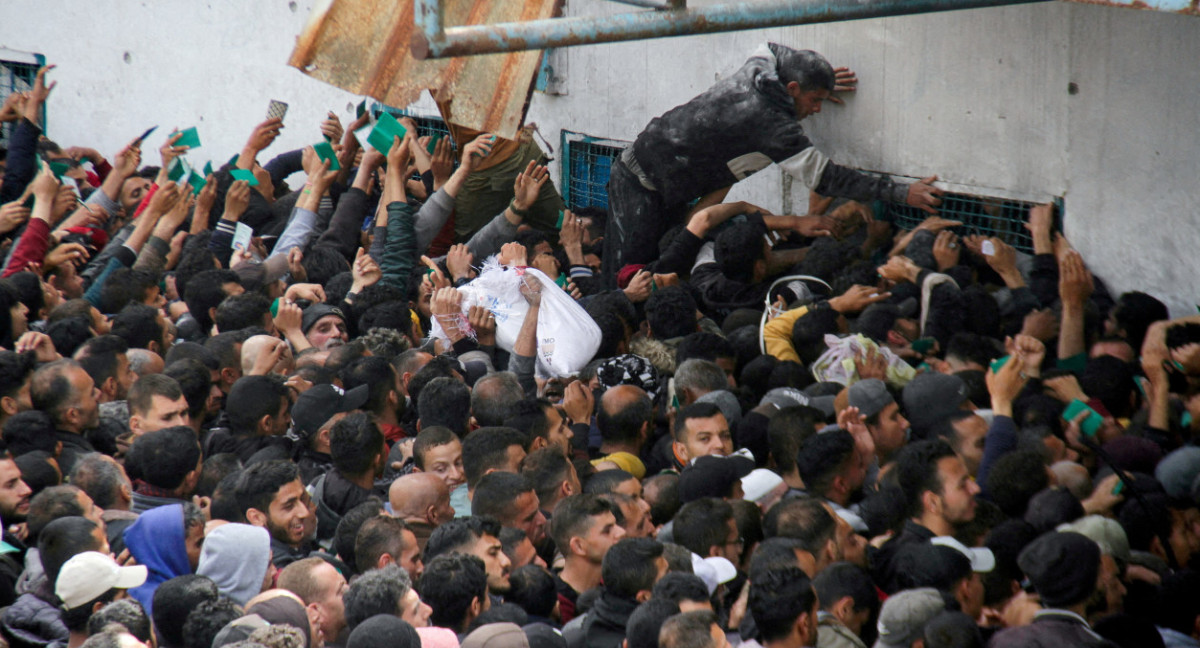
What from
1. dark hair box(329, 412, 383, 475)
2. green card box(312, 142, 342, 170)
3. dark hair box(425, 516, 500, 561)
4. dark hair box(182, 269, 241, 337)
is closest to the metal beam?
dark hair box(425, 516, 500, 561)

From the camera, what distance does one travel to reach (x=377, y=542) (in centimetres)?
393

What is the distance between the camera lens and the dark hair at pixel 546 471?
4.53 meters

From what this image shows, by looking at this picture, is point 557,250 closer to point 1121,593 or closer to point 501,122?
point 501,122

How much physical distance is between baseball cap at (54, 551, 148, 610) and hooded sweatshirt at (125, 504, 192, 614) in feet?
0.92

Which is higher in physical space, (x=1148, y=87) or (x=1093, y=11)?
(x=1093, y=11)

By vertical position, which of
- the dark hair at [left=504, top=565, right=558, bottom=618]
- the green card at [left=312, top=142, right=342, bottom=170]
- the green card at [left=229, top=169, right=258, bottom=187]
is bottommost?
the dark hair at [left=504, top=565, right=558, bottom=618]

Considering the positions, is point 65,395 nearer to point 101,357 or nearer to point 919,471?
point 101,357

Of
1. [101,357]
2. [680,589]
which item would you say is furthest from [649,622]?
[101,357]

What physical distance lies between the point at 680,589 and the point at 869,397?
1.87 metres

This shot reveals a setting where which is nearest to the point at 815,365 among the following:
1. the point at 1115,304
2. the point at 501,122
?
the point at 1115,304

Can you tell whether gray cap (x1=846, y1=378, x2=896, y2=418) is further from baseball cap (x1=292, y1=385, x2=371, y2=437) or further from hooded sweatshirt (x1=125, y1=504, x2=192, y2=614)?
hooded sweatshirt (x1=125, y1=504, x2=192, y2=614)

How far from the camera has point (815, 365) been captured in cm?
564

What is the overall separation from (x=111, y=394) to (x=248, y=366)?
675 mm

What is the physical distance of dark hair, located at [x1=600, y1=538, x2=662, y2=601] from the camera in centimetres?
358
